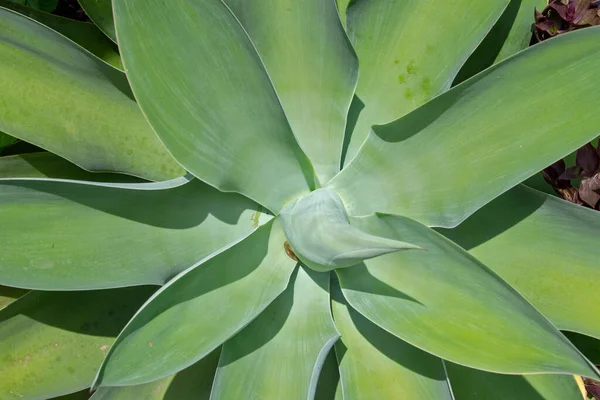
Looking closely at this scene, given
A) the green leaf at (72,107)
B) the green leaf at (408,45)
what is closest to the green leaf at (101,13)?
the green leaf at (72,107)

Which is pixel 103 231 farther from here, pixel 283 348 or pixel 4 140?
Result: pixel 4 140

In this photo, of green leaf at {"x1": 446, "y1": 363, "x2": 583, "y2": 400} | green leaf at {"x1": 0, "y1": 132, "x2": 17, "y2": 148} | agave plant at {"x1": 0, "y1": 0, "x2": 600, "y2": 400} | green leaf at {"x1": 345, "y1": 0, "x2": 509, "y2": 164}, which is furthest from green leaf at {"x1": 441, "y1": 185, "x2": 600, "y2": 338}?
green leaf at {"x1": 0, "y1": 132, "x2": 17, "y2": 148}

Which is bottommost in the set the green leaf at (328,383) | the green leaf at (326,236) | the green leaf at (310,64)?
the green leaf at (328,383)

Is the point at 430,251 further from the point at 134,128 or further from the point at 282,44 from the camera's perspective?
the point at 134,128

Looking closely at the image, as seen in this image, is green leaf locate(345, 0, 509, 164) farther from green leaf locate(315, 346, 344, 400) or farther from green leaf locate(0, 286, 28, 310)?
green leaf locate(0, 286, 28, 310)

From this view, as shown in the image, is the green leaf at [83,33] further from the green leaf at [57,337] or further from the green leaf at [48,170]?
the green leaf at [57,337]

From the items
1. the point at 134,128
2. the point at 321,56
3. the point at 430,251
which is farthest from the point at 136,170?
the point at 430,251

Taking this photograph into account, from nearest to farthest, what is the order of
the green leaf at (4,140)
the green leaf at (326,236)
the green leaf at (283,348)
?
the green leaf at (326,236), the green leaf at (283,348), the green leaf at (4,140)
